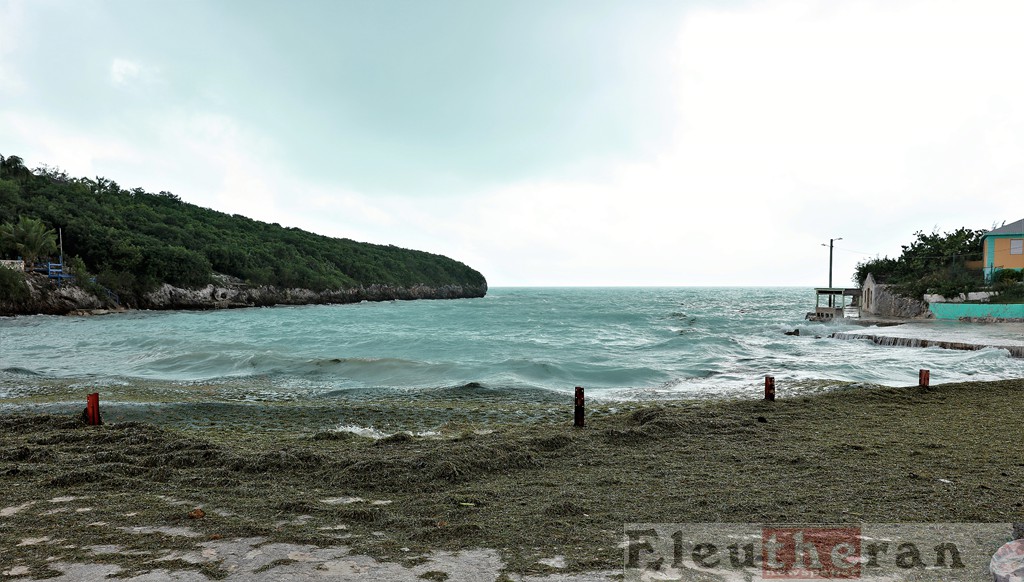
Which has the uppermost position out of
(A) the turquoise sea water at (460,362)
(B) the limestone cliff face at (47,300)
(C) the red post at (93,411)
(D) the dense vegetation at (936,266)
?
(D) the dense vegetation at (936,266)

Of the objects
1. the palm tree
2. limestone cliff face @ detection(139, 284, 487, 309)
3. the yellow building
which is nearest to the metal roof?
the yellow building

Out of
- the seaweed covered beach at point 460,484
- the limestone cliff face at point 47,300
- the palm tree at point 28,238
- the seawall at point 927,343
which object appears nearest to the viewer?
the seaweed covered beach at point 460,484

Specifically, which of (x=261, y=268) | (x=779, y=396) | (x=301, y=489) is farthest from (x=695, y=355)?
(x=261, y=268)

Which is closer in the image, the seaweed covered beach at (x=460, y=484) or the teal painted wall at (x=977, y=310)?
the seaweed covered beach at (x=460, y=484)

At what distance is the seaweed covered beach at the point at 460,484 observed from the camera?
4.34 meters

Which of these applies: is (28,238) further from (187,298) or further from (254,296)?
(254,296)

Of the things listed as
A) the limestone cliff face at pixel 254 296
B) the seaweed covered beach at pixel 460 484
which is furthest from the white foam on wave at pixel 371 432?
the limestone cliff face at pixel 254 296

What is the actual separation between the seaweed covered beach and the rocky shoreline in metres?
43.1

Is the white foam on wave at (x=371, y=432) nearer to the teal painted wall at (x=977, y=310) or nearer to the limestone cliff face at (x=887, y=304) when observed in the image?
the teal painted wall at (x=977, y=310)

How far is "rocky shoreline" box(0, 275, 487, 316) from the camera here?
142ft

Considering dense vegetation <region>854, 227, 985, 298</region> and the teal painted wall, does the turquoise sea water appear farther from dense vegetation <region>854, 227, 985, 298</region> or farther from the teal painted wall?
dense vegetation <region>854, 227, 985, 298</region>

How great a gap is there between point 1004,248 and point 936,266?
4.65 meters

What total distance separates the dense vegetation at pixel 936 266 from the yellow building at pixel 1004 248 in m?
1.04

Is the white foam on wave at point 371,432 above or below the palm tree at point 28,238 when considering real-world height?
below
